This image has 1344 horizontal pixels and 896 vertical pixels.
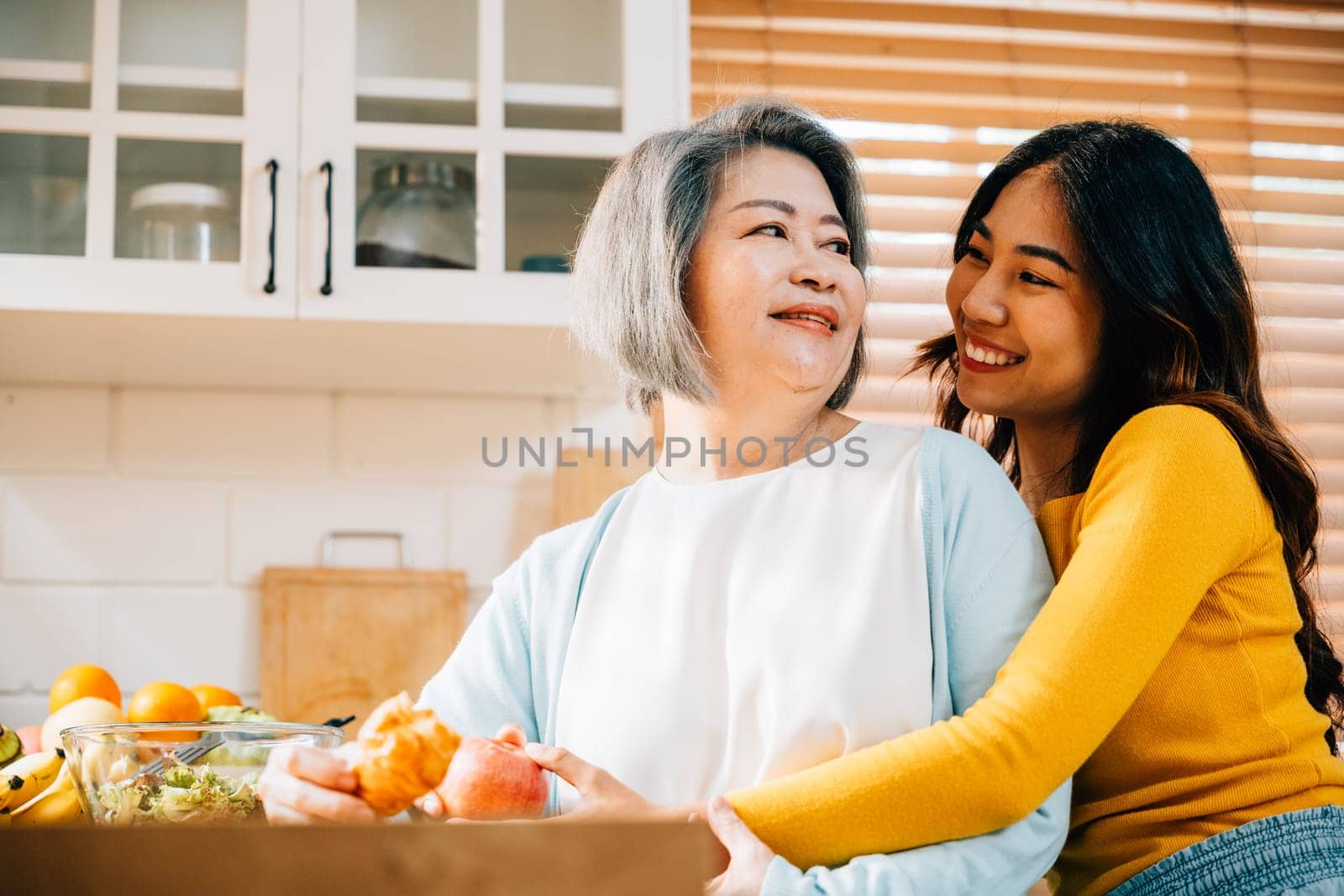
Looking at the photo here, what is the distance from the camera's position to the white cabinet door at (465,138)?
168 cm

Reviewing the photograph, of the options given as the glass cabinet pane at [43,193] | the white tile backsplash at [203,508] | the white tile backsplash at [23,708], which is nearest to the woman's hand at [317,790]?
the glass cabinet pane at [43,193]

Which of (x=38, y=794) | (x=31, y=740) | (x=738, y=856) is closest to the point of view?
(x=738, y=856)

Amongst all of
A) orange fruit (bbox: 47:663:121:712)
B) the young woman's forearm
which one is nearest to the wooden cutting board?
orange fruit (bbox: 47:663:121:712)

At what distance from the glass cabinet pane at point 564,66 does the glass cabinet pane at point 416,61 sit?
6 cm

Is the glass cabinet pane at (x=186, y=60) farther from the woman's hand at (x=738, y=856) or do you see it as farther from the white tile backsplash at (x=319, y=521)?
the woman's hand at (x=738, y=856)

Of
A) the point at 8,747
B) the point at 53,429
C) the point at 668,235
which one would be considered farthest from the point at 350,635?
the point at 668,235

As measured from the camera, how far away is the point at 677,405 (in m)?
1.15

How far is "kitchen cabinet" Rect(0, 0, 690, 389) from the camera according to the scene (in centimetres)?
165

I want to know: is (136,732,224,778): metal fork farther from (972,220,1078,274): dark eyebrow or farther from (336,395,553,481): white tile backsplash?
(336,395,553,481): white tile backsplash

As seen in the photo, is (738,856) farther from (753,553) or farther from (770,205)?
(770,205)

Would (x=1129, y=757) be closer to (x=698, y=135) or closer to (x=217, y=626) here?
(x=698, y=135)

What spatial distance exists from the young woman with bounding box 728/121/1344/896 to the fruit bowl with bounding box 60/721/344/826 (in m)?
0.33

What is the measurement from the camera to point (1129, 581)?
885mm

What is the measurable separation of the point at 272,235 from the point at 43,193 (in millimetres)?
313
